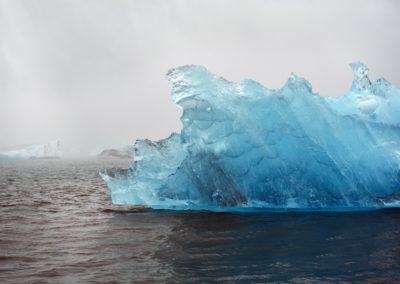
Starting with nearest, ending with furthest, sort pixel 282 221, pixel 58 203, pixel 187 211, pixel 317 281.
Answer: pixel 317 281, pixel 282 221, pixel 187 211, pixel 58 203

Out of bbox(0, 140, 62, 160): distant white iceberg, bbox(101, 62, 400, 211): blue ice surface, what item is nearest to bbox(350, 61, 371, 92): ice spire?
bbox(101, 62, 400, 211): blue ice surface

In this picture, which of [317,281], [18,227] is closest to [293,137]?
[317,281]

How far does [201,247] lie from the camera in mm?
5699

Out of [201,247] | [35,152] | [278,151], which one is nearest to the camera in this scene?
[201,247]

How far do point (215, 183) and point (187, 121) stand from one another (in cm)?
173

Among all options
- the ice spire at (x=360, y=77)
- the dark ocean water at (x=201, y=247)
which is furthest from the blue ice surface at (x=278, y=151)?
the ice spire at (x=360, y=77)

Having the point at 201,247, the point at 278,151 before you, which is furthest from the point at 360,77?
the point at 201,247

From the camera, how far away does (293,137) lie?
861 cm

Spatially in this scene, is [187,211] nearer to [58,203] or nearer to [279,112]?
[279,112]

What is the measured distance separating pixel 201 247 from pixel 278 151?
3.83 m

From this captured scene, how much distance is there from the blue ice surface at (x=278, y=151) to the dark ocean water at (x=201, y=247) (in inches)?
21.4

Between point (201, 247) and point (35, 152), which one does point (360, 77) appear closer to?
point (201, 247)

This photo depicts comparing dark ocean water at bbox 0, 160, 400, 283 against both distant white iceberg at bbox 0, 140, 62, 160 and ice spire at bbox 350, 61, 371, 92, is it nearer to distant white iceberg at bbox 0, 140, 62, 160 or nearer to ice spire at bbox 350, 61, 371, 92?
ice spire at bbox 350, 61, 371, 92

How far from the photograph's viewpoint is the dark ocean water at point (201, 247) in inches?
172
